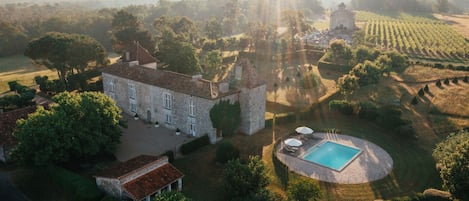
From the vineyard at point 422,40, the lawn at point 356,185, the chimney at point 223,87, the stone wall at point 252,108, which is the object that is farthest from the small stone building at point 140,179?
the vineyard at point 422,40

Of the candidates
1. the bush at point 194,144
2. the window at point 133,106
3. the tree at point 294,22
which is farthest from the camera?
the tree at point 294,22

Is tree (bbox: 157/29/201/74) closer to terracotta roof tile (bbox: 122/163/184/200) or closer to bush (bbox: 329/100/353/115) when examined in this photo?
bush (bbox: 329/100/353/115)

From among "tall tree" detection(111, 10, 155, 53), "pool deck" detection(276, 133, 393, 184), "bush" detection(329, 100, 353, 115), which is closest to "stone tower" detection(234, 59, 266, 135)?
"pool deck" detection(276, 133, 393, 184)

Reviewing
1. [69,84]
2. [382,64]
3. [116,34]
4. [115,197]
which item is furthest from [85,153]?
[382,64]

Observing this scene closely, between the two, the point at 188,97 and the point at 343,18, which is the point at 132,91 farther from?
the point at 343,18

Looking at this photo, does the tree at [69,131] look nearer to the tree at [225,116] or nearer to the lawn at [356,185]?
the lawn at [356,185]

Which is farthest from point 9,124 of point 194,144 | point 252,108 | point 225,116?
point 252,108
